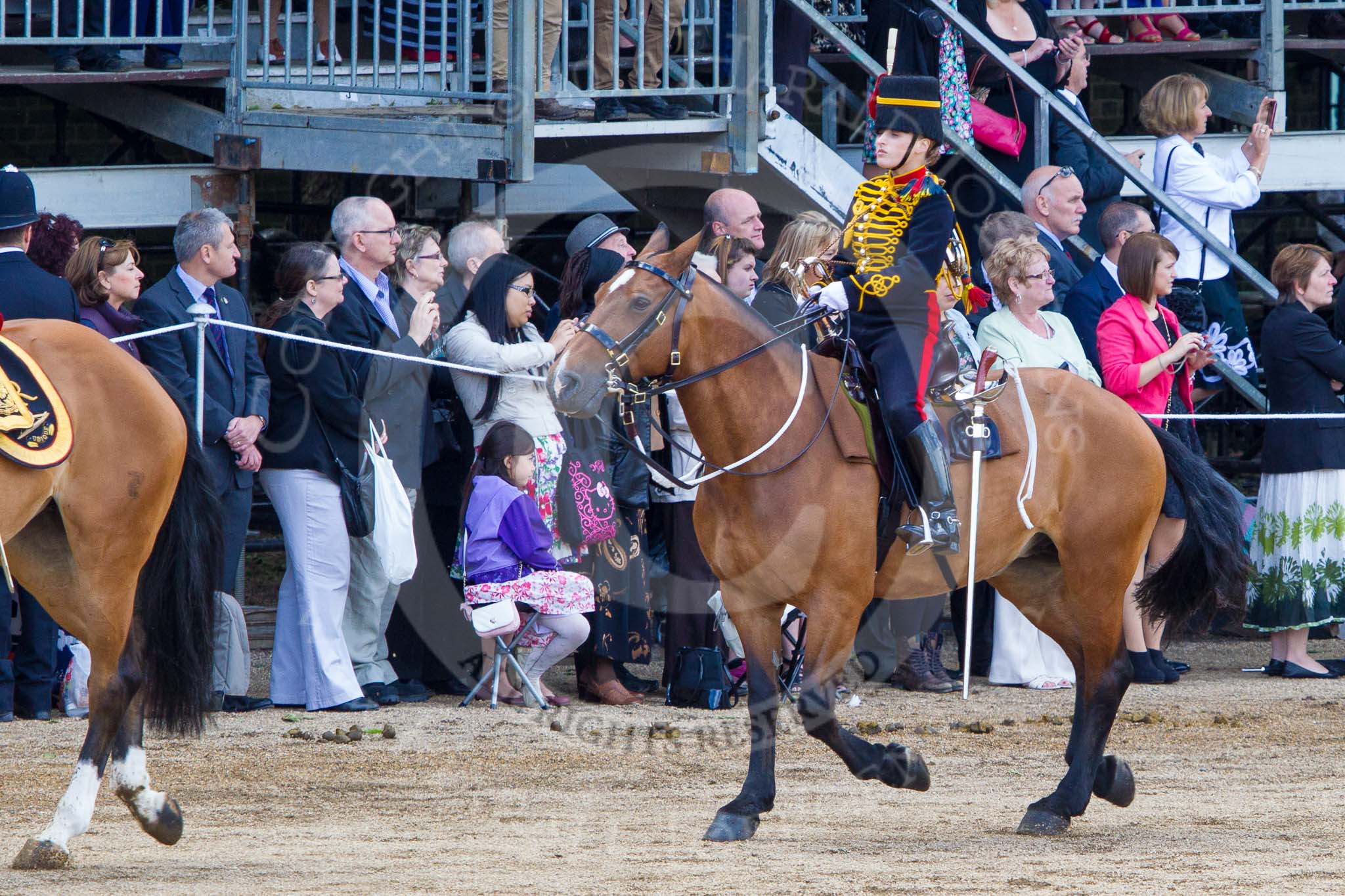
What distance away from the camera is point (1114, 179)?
1044 centimetres

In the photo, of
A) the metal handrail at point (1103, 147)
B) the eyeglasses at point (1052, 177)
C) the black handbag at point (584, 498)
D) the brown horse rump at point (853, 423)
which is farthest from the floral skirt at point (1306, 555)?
the brown horse rump at point (853, 423)

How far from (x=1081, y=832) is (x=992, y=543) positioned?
1019 mm

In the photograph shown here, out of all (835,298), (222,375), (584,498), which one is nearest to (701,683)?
(584,498)

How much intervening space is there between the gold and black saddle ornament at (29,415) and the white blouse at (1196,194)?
21.1 ft

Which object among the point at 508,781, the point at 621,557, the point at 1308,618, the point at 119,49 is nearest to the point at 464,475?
the point at 621,557

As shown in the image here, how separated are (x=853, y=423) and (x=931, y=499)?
36 centimetres

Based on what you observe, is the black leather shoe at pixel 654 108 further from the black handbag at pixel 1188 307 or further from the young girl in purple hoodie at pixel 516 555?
the black handbag at pixel 1188 307

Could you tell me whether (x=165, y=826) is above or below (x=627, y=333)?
below

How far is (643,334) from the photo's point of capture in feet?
18.7

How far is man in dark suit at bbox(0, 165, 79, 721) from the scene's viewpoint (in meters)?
6.97

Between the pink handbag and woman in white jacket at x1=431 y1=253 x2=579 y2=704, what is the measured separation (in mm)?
3096

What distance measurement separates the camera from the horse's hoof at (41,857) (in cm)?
545

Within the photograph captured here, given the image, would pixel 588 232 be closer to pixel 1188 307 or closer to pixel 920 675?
pixel 920 675

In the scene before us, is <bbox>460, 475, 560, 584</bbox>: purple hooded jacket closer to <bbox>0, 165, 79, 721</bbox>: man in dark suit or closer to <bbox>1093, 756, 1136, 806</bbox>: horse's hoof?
<bbox>0, 165, 79, 721</bbox>: man in dark suit
